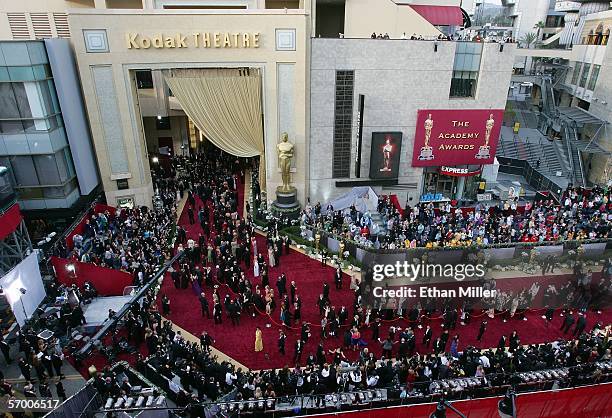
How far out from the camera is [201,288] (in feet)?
56.9

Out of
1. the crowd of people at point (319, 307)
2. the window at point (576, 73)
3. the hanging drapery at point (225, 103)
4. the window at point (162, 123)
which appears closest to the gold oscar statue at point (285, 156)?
the hanging drapery at point (225, 103)

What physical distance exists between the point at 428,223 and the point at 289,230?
7477mm

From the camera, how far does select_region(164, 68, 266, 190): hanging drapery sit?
2211 centimetres

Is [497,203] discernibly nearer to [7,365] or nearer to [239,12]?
[239,12]

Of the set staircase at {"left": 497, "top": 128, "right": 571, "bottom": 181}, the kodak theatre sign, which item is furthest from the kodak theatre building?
staircase at {"left": 497, "top": 128, "right": 571, "bottom": 181}

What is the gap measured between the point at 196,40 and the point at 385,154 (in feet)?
39.4

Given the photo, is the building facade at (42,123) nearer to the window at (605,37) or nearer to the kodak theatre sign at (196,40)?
the kodak theatre sign at (196,40)

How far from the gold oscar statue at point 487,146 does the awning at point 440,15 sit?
874 cm

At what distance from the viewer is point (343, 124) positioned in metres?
23.9

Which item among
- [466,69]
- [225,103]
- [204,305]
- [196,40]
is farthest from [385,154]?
[204,305]

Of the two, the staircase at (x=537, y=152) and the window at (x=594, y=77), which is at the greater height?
the window at (x=594, y=77)

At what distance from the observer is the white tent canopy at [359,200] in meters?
23.4

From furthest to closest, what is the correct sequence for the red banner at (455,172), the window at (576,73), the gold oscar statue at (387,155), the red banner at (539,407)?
1. the window at (576,73)
2. the red banner at (455,172)
3. the gold oscar statue at (387,155)
4. the red banner at (539,407)

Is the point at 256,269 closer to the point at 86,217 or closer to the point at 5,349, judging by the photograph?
the point at 86,217
